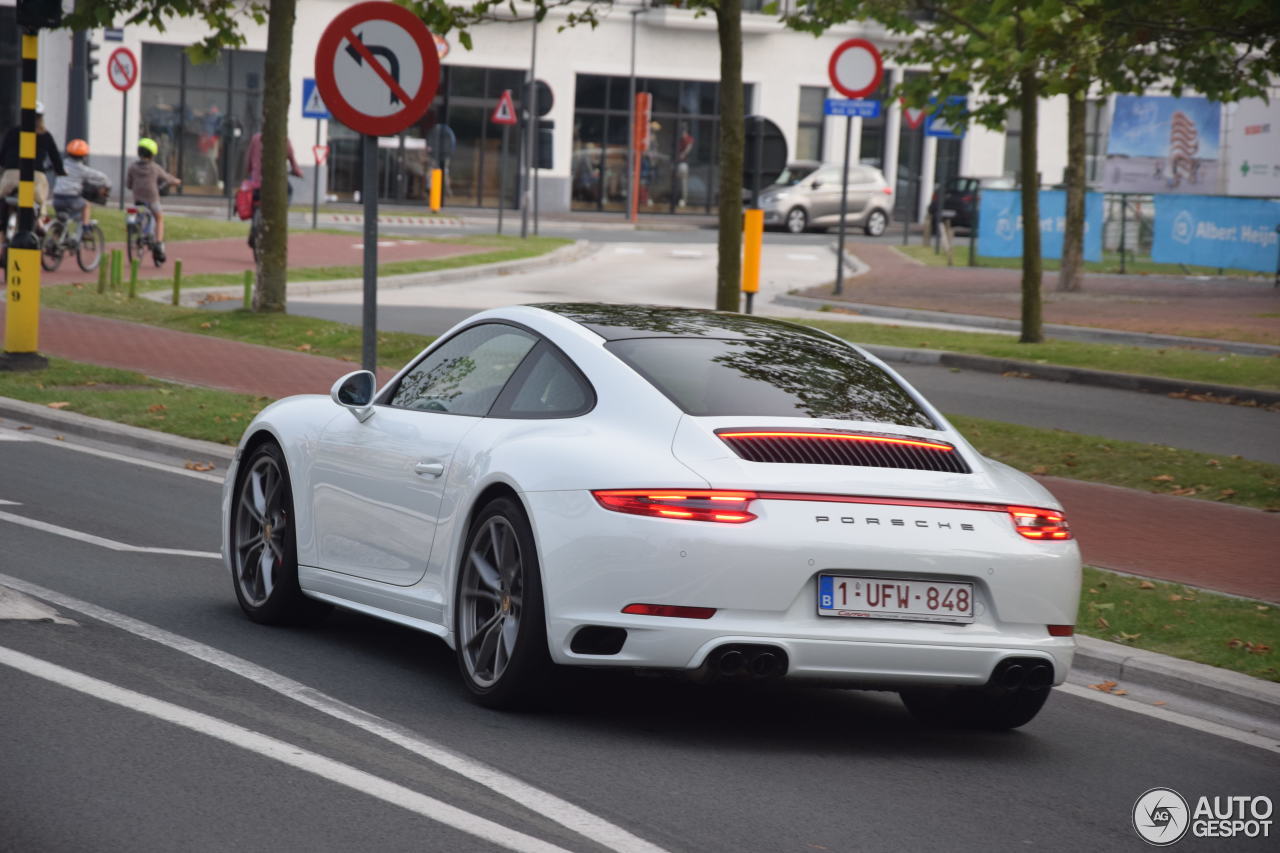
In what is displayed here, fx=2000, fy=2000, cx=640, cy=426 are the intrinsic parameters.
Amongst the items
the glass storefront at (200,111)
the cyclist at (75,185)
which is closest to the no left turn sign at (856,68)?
the cyclist at (75,185)

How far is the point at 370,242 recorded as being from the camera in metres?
11.1

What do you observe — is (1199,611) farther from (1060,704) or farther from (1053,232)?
(1053,232)

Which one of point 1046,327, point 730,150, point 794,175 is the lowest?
point 1046,327

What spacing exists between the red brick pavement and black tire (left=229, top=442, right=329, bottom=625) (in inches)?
660

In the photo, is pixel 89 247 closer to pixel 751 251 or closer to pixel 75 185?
pixel 75 185

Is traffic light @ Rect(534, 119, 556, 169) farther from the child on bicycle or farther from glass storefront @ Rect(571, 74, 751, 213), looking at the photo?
glass storefront @ Rect(571, 74, 751, 213)

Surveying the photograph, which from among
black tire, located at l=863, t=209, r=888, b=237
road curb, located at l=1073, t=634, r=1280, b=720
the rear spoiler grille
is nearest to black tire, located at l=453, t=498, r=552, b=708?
the rear spoiler grille

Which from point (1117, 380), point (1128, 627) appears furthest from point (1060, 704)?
point (1117, 380)

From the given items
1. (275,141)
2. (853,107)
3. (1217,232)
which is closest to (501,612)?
(275,141)

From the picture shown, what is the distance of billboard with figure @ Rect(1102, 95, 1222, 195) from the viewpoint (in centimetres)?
3969

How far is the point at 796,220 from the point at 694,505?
46.4 meters

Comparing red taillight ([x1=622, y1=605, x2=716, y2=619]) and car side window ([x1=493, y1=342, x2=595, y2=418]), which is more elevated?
car side window ([x1=493, y1=342, x2=595, y2=418])

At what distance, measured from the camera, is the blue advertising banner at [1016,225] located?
120 ft

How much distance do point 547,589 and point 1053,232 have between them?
106ft
